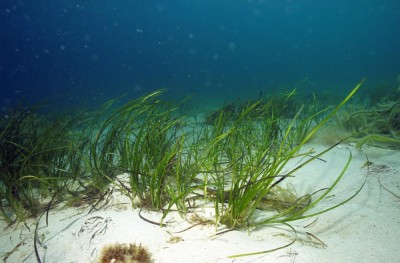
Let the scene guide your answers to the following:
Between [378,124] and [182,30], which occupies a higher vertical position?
[182,30]

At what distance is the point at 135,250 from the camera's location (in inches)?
70.7

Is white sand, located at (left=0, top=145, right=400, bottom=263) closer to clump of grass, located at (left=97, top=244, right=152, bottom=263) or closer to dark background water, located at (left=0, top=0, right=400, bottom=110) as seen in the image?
clump of grass, located at (left=97, top=244, right=152, bottom=263)

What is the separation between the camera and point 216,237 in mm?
1887

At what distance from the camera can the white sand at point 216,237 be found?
1.69m

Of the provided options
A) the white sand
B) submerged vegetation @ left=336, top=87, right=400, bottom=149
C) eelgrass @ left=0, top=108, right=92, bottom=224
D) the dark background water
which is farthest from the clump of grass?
the dark background water

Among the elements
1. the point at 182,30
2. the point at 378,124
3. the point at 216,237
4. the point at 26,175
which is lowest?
the point at 216,237

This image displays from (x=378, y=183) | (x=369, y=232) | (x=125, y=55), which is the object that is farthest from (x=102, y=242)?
(x=125, y=55)

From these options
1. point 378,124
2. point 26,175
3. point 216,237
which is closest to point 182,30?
point 378,124

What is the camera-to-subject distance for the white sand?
66.6 inches

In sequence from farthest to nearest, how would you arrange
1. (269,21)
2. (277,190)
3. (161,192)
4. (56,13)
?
(269,21)
(56,13)
(277,190)
(161,192)

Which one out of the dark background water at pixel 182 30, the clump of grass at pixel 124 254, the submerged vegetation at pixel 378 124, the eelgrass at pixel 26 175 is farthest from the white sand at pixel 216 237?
the dark background water at pixel 182 30

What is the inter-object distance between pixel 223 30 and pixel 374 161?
570 feet

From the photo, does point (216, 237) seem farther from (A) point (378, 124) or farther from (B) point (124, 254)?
(A) point (378, 124)

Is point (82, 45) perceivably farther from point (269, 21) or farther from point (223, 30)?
point (269, 21)
